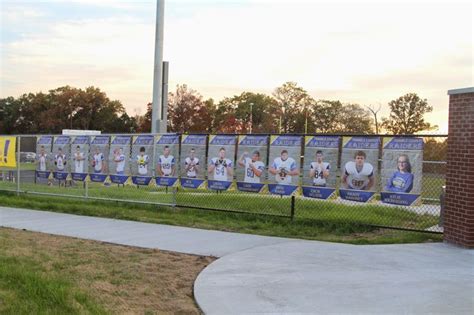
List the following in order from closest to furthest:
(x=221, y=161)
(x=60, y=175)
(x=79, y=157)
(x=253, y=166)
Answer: (x=253, y=166) < (x=221, y=161) < (x=79, y=157) < (x=60, y=175)

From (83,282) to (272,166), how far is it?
5304 mm

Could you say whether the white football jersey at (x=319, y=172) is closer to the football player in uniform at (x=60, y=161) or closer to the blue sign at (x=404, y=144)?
the blue sign at (x=404, y=144)

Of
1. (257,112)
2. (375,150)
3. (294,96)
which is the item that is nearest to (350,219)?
(375,150)

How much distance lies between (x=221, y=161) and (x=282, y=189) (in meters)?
1.64

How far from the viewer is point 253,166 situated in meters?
10.6

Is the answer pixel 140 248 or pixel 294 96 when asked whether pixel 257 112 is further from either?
pixel 140 248

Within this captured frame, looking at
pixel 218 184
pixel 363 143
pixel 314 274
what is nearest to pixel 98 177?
pixel 218 184

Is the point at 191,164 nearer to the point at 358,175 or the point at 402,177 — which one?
the point at 358,175

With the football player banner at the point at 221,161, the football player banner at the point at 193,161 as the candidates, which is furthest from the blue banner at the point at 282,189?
the football player banner at the point at 193,161

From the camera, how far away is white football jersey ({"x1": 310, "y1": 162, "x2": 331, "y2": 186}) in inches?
383

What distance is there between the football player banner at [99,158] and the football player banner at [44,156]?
1.75 meters

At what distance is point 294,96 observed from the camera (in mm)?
84438

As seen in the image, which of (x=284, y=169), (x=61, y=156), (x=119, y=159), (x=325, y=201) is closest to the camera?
(x=284, y=169)

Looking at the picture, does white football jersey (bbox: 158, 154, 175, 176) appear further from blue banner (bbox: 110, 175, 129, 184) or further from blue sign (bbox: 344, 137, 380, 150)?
blue sign (bbox: 344, 137, 380, 150)
